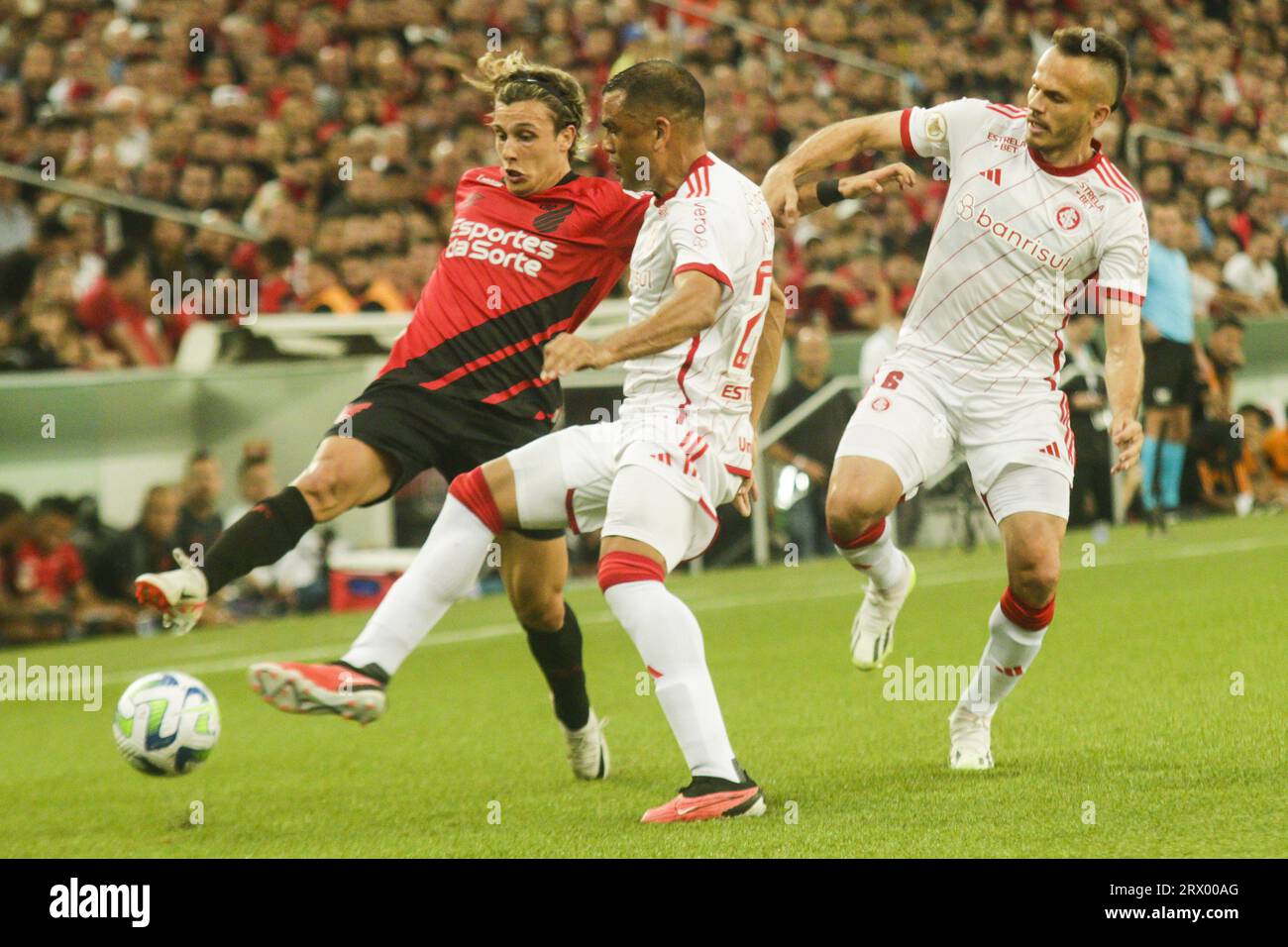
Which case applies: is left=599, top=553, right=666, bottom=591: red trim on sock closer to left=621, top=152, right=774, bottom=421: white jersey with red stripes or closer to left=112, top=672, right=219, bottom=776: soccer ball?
left=621, top=152, right=774, bottom=421: white jersey with red stripes

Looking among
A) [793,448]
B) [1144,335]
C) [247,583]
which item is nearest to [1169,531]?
[1144,335]

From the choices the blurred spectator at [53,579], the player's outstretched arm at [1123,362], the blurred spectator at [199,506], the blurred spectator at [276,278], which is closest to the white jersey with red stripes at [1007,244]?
the player's outstretched arm at [1123,362]

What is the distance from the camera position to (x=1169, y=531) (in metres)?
14.0

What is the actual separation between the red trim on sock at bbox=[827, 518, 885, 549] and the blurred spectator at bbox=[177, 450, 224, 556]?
21.5 ft

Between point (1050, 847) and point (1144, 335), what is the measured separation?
34.4 feet

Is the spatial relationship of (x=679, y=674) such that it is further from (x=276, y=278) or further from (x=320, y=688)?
(x=276, y=278)

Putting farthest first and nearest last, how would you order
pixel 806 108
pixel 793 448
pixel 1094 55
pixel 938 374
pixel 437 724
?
pixel 806 108 < pixel 793 448 < pixel 437 724 < pixel 938 374 < pixel 1094 55

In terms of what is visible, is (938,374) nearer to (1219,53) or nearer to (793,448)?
(793,448)

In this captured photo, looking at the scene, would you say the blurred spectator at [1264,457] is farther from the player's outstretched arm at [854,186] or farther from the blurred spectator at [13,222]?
the player's outstretched arm at [854,186]

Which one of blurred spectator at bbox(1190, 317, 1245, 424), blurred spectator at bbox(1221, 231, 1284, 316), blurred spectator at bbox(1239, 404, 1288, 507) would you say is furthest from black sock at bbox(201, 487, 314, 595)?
blurred spectator at bbox(1221, 231, 1284, 316)

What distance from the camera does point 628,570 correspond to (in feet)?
16.7

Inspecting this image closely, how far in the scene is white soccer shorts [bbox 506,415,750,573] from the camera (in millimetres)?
5156

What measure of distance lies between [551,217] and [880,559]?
1.68 metres

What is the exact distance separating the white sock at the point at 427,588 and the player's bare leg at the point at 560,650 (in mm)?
640
